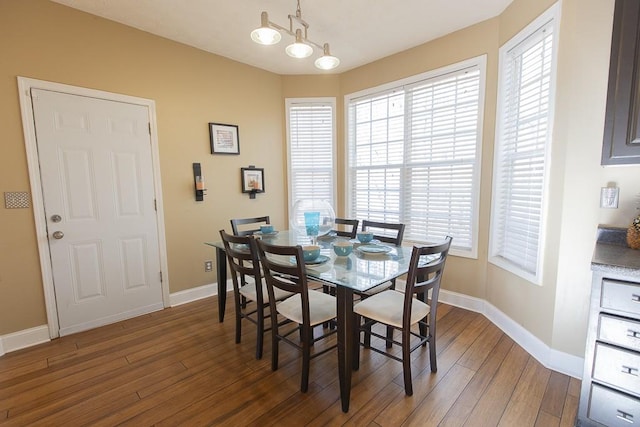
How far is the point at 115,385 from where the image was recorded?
1.94m

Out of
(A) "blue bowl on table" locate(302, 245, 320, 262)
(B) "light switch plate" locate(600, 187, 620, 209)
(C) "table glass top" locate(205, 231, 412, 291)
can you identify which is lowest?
(C) "table glass top" locate(205, 231, 412, 291)

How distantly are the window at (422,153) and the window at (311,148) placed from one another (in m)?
0.30

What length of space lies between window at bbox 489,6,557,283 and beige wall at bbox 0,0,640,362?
0.09m

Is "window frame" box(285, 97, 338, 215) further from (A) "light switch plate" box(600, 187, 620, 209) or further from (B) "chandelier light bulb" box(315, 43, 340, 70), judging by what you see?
(A) "light switch plate" box(600, 187, 620, 209)

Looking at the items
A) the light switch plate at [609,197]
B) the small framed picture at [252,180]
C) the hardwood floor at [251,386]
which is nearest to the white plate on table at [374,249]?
the hardwood floor at [251,386]

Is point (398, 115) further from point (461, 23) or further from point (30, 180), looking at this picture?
point (30, 180)

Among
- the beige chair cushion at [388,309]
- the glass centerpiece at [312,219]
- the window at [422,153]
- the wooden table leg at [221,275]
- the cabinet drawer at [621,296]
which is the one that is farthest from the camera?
the window at [422,153]

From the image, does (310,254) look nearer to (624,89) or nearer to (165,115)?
(624,89)

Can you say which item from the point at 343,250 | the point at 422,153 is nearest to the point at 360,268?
the point at 343,250

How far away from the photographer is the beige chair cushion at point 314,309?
1.89 meters

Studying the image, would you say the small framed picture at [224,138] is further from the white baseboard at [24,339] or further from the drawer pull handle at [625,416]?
the drawer pull handle at [625,416]

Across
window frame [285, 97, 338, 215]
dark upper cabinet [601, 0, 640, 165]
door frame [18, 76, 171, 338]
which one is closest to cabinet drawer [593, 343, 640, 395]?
dark upper cabinet [601, 0, 640, 165]

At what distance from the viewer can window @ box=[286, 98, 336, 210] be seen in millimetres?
4000

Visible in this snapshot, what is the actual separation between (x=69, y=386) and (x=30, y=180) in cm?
165
